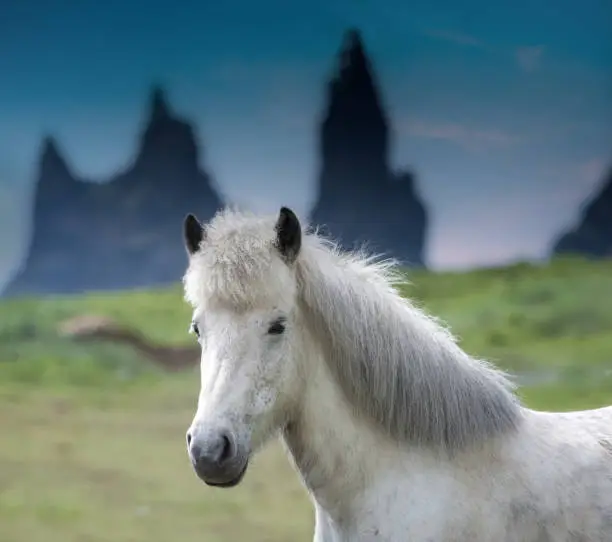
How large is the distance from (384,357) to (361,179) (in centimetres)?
209

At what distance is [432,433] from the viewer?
4.28 feet

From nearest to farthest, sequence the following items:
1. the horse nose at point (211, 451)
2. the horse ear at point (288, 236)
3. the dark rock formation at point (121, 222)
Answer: the horse nose at point (211, 451) < the horse ear at point (288, 236) < the dark rock formation at point (121, 222)

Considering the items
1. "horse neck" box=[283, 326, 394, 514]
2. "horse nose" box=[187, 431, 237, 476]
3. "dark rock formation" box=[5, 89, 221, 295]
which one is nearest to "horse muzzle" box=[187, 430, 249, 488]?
"horse nose" box=[187, 431, 237, 476]

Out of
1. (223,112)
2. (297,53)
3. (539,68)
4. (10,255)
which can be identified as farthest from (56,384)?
(539,68)

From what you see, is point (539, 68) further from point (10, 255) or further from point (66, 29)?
point (10, 255)

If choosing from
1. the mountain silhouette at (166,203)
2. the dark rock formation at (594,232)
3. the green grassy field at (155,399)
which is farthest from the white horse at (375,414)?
the dark rock formation at (594,232)

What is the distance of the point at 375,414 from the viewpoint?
130 centimetres

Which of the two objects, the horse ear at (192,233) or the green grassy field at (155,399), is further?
the green grassy field at (155,399)

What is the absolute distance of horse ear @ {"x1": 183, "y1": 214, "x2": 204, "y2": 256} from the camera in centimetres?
129

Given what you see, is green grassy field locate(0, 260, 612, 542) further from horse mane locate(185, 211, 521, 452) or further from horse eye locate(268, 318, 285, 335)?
horse eye locate(268, 318, 285, 335)

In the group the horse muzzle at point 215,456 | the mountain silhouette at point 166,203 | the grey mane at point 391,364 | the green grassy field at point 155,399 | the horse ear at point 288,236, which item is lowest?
the green grassy field at point 155,399

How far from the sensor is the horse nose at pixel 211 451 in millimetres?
1106

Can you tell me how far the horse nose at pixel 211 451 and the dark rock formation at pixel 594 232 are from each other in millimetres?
2411

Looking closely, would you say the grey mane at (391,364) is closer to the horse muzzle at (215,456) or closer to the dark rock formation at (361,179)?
the horse muzzle at (215,456)
